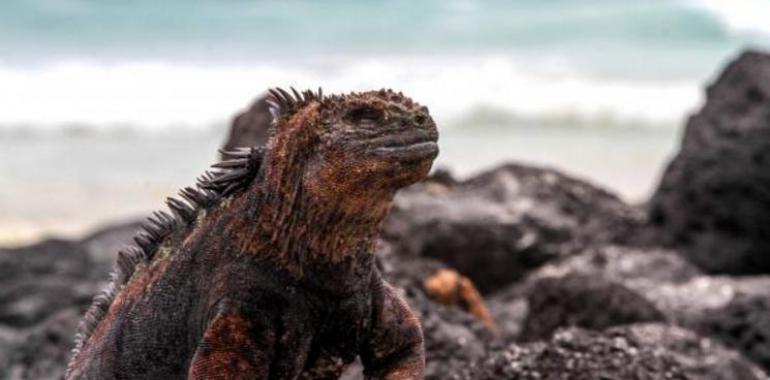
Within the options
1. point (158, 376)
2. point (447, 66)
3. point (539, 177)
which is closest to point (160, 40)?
point (447, 66)

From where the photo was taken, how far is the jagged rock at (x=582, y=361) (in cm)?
507

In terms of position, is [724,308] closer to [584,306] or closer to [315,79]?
[584,306]

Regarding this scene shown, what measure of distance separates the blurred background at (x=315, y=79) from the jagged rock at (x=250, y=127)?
5.76 metres

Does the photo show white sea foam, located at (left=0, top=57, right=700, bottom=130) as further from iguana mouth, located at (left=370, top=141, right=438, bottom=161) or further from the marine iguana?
iguana mouth, located at (left=370, top=141, right=438, bottom=161)

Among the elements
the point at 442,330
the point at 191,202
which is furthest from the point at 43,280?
the point at 191,202

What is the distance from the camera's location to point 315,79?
30.4 meters

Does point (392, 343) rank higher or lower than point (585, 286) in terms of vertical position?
higher

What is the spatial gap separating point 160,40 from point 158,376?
38511 millimetres

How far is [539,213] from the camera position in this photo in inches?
367

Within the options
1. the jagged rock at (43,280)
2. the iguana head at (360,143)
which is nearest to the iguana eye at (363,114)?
the iguana head at (360,143)

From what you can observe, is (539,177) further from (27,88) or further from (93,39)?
(93,39)

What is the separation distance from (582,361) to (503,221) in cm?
385

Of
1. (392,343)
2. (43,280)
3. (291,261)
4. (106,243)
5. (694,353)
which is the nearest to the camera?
(291,261)

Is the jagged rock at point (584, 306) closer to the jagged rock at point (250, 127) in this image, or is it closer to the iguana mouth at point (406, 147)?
the jagged rock at point (250, 127)
